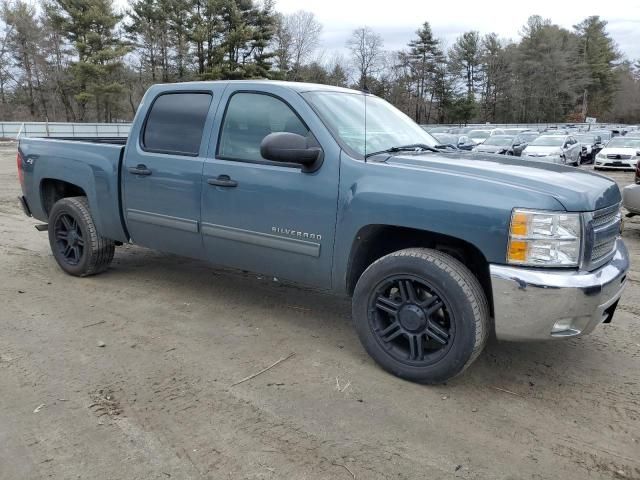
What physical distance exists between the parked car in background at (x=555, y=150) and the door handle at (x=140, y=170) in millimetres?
18260

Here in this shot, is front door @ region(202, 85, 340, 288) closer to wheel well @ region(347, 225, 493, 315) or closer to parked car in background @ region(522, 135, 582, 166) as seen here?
wheel well @ region(347, 225, 493, 315)

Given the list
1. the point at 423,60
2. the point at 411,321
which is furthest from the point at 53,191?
the point at 423,60

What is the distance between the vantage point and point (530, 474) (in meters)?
2.59

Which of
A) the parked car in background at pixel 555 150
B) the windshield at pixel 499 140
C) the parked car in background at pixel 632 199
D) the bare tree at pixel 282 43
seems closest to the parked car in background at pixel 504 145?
the windshield at pixel 499 140

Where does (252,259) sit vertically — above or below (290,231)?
below

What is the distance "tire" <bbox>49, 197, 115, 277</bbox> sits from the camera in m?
5.40

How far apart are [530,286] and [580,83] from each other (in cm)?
9141

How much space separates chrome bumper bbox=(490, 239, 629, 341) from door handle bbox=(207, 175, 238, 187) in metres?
2.01

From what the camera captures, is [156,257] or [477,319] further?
[156,257]

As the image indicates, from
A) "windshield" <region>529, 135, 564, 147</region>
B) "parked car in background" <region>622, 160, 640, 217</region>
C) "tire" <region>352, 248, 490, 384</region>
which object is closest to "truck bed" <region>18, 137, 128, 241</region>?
"tire" <region>352, 248, 490, 384</region>

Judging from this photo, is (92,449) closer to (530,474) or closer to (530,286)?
(530,474)

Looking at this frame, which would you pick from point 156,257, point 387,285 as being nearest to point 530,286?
point 387,285

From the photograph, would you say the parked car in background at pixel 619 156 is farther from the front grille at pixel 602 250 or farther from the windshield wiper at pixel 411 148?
the front grille at pixel 602 250

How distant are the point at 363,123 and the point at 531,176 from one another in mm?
1391
